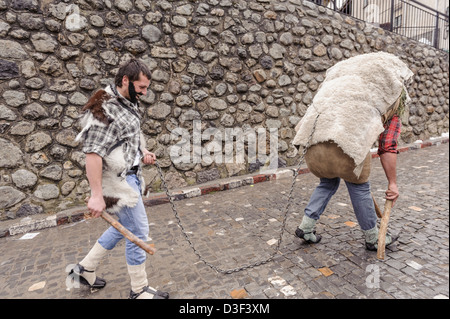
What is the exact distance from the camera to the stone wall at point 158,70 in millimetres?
4191

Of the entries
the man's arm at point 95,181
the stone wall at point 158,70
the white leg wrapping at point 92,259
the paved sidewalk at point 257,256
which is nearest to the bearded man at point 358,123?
the paved sidewalk at point 257,256

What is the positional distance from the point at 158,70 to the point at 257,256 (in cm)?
389

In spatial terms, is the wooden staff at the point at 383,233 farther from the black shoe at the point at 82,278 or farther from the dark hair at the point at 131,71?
the black shoe at the point at 82,278

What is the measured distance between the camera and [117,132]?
2.03 meters

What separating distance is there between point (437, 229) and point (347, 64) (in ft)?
7.65

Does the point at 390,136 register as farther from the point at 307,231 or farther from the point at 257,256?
the point at 257,256

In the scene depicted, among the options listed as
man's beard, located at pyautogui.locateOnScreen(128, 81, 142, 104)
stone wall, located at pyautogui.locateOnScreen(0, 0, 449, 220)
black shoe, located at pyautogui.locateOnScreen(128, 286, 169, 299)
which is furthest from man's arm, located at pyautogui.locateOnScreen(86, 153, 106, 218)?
stone wall, located at pyautogui.locateOnScreen(0, 0, 449, 220)

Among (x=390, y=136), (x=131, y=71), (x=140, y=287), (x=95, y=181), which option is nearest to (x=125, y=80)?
(x=131, y=71)

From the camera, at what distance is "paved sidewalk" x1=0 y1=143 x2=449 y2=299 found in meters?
2.43

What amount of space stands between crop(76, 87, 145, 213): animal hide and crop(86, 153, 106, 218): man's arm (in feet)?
0.29

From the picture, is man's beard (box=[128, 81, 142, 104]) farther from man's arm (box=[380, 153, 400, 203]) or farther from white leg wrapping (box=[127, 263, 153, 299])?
man's arm (box=[380, 153, 400, 203])

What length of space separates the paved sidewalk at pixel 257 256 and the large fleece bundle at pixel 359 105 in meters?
0.99

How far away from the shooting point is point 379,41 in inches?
339

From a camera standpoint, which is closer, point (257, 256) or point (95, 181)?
point (95, 181)
